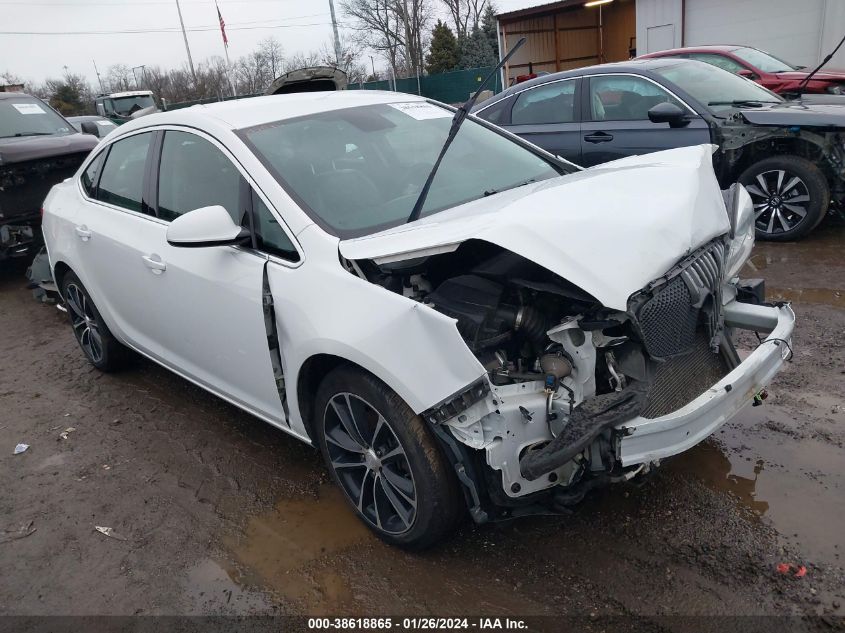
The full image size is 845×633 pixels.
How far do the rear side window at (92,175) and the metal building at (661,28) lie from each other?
1705 centimetres

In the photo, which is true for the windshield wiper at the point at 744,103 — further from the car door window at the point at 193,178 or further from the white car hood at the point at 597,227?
the car door window at the point at 193,178

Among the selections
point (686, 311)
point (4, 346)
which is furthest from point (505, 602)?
point (4, 346)

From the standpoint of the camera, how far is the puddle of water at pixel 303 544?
104 inches

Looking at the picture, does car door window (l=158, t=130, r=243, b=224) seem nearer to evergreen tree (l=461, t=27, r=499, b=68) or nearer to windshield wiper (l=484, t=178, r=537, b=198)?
windshield wiper (l=484, t=178, r=537, b=198)

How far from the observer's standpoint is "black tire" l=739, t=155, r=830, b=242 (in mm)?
5840

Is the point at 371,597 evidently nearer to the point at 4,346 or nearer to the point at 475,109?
the point at 4,346

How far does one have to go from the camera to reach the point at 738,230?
314 centimetres

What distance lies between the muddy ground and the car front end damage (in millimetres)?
403

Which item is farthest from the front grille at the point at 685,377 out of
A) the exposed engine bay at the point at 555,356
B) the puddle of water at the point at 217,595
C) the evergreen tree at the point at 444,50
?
the evergreen tree at the point at 444,50

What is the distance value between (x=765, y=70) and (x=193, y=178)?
28.6ft

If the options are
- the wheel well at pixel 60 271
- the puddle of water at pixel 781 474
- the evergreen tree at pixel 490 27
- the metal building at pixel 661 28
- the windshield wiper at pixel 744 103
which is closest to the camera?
the puddle of water at pixel 781 474

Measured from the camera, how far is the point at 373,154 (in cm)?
326

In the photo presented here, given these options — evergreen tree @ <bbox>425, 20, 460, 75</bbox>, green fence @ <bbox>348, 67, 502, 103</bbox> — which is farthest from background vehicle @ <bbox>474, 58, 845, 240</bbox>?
evergreen tree @ <bbox>425, 20, 460, 75</bbox>

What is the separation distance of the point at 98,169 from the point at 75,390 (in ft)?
5.18
